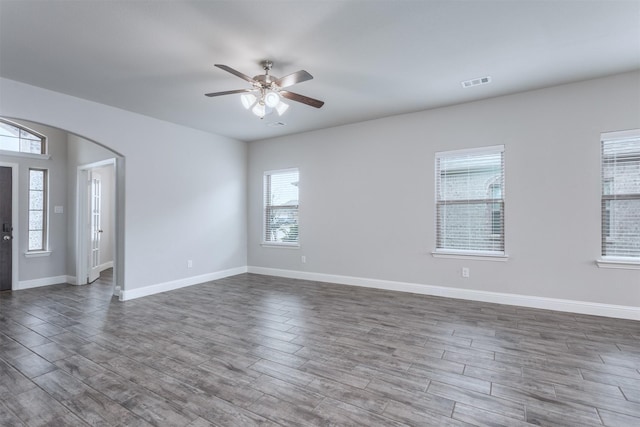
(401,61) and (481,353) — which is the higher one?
(401,61)

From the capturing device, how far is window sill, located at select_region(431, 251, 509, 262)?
417 cm

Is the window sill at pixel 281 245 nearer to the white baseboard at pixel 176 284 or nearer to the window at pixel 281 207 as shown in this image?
the window at pixel 281 207

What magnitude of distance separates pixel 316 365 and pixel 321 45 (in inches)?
112

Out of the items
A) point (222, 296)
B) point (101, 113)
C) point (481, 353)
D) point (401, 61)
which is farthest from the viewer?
point (222, 296)

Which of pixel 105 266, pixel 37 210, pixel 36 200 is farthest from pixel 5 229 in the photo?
pixel 105 266

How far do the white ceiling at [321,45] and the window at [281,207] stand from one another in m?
2.29

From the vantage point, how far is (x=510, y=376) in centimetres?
234

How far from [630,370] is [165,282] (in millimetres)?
5643

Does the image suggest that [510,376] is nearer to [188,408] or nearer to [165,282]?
[188,408]

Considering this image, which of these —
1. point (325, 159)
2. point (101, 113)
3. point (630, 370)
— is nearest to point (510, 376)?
point (630, 370)

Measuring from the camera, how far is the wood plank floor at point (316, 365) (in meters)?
1.93

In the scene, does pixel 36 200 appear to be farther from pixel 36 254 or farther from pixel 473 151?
pixel 473 151

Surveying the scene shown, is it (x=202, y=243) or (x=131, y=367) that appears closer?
(x=131, y=367)

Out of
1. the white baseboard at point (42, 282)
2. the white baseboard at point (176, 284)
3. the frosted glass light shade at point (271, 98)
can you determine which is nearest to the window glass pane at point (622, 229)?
the frosted glass light shade at point (271, 98)
